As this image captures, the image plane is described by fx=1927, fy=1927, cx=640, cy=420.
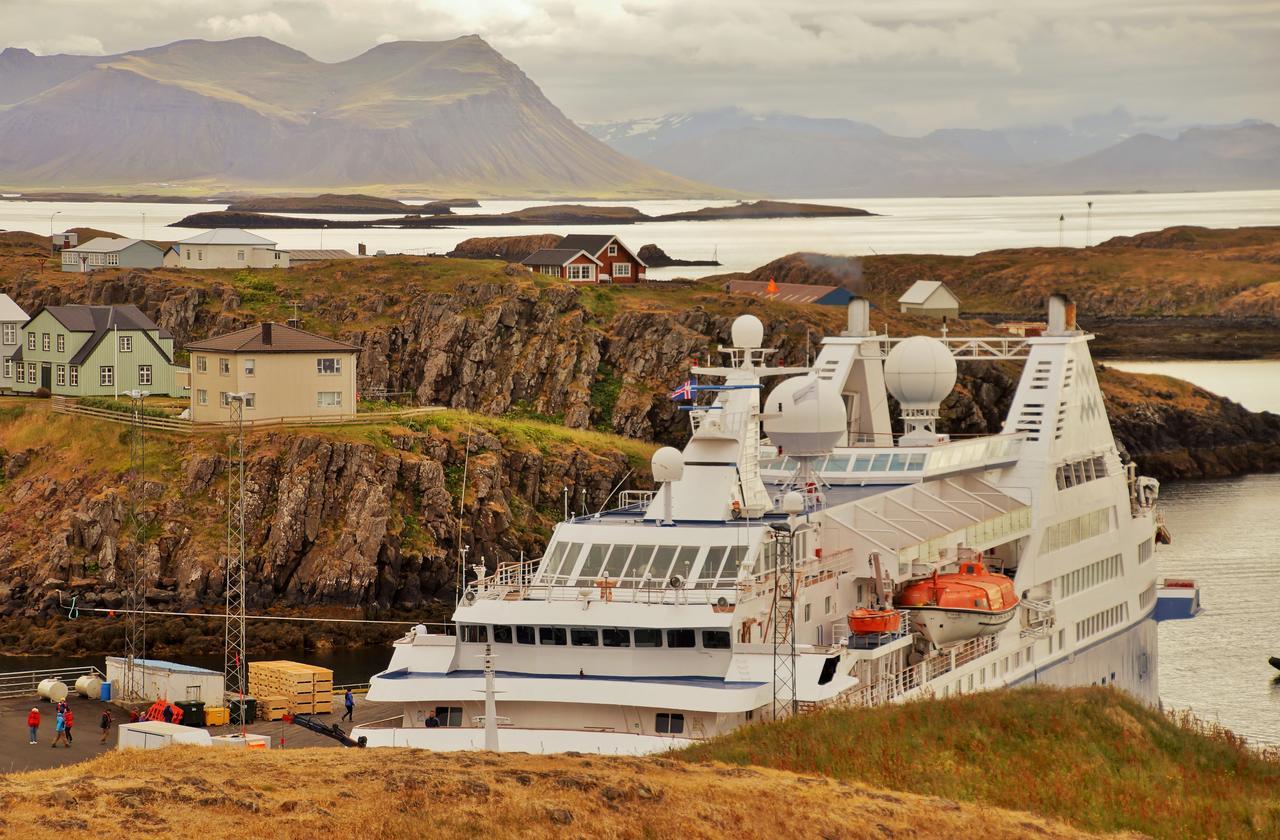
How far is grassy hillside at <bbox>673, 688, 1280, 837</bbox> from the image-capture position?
32594mm

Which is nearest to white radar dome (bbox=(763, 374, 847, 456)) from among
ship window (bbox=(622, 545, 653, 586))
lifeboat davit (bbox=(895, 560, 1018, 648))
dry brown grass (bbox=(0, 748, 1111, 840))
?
lifeboat davit (bbox=(895, 560, 1018, 648))

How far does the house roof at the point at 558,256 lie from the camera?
14038cm

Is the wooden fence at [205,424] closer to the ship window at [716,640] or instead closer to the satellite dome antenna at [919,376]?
the satellite dome antenna at [919,376]

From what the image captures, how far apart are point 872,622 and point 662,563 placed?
5125 millimetres

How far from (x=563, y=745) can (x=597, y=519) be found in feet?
29.1

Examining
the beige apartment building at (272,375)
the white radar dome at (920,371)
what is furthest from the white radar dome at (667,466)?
the beige apartment building at (272,375)

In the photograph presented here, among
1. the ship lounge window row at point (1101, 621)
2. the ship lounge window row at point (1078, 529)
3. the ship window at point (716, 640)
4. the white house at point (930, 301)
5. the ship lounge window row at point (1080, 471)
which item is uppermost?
the white house at point (930, 301)

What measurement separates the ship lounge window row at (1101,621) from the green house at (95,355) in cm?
5319

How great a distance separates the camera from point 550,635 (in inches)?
1638

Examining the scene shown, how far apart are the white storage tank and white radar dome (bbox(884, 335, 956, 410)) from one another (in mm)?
25986

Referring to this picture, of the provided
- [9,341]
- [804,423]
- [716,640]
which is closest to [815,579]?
[716,640]

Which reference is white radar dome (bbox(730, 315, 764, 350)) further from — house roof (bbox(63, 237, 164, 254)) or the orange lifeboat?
house roof (bbox(63, 237, 164, 254))

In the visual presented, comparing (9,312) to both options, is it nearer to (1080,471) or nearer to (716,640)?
(1080,471)

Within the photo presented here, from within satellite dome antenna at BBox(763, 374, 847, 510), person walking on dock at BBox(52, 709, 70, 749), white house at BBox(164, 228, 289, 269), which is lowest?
person walking on dock at BBox(52, 709, 70, 749)
